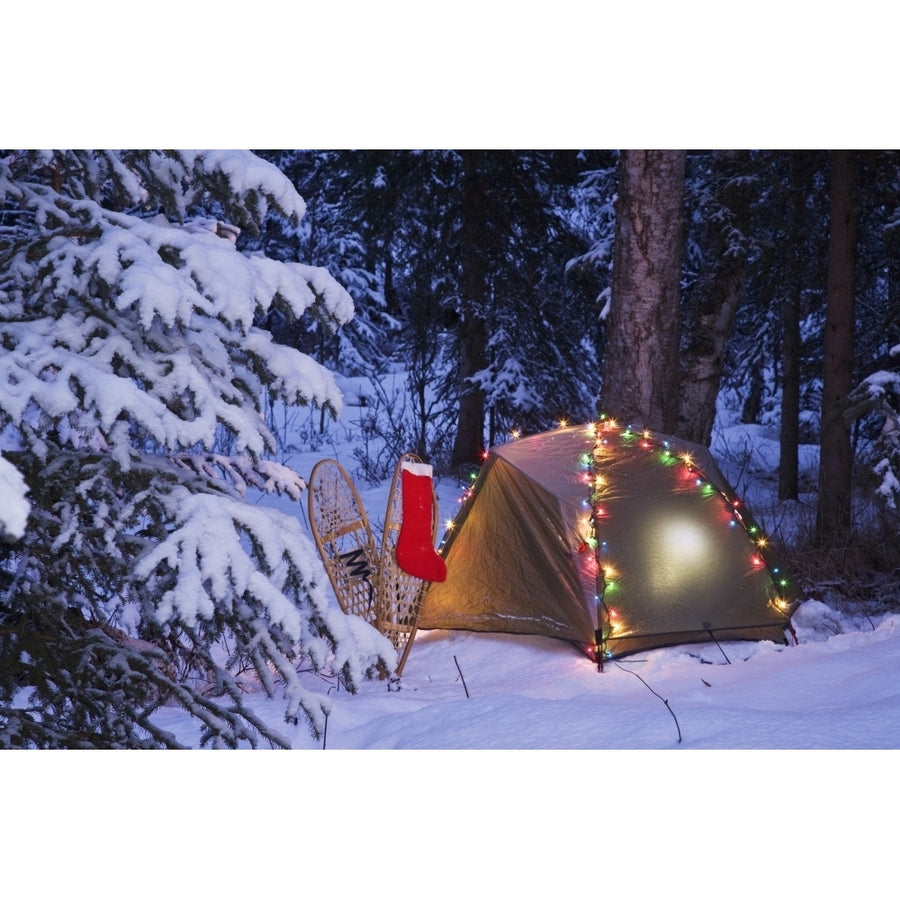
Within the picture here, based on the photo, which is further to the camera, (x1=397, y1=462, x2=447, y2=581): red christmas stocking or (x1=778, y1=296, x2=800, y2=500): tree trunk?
(x1=778, y1=296, x2=800, y2=500): tree trunk

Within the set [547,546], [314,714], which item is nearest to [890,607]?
[547,546]

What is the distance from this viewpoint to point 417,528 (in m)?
4.35

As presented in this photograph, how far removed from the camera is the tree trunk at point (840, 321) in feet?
20.2

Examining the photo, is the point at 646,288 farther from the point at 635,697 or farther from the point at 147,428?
the point at 147,428

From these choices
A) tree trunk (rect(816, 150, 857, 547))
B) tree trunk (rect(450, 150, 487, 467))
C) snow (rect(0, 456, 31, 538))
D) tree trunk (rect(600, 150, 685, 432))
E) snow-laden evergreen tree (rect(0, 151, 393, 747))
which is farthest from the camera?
tree trunk (rect(450, 150, 487, 467))

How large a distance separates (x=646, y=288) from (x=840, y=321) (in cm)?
168

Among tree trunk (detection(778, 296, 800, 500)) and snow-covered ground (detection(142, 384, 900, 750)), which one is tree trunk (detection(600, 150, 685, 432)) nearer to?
snow-covered ground (detection(142, 384, 900, 750))

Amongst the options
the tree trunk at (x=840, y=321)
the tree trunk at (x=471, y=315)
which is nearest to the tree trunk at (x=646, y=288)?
the tree trunk at (x=840, y=321)

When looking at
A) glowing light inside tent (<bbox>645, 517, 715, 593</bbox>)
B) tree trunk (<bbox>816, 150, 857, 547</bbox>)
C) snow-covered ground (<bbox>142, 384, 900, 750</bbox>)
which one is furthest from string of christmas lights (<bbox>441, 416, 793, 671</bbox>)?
tree trunk (<bbox>816, 150, 857, 547</bbox>)

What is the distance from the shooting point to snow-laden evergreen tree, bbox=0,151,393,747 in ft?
8.31

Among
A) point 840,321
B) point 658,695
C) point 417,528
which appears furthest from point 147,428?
point 840,321

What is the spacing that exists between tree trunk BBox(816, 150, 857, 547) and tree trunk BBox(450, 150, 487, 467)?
3472mm

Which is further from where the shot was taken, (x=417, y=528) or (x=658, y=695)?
(x=417, y=528)
